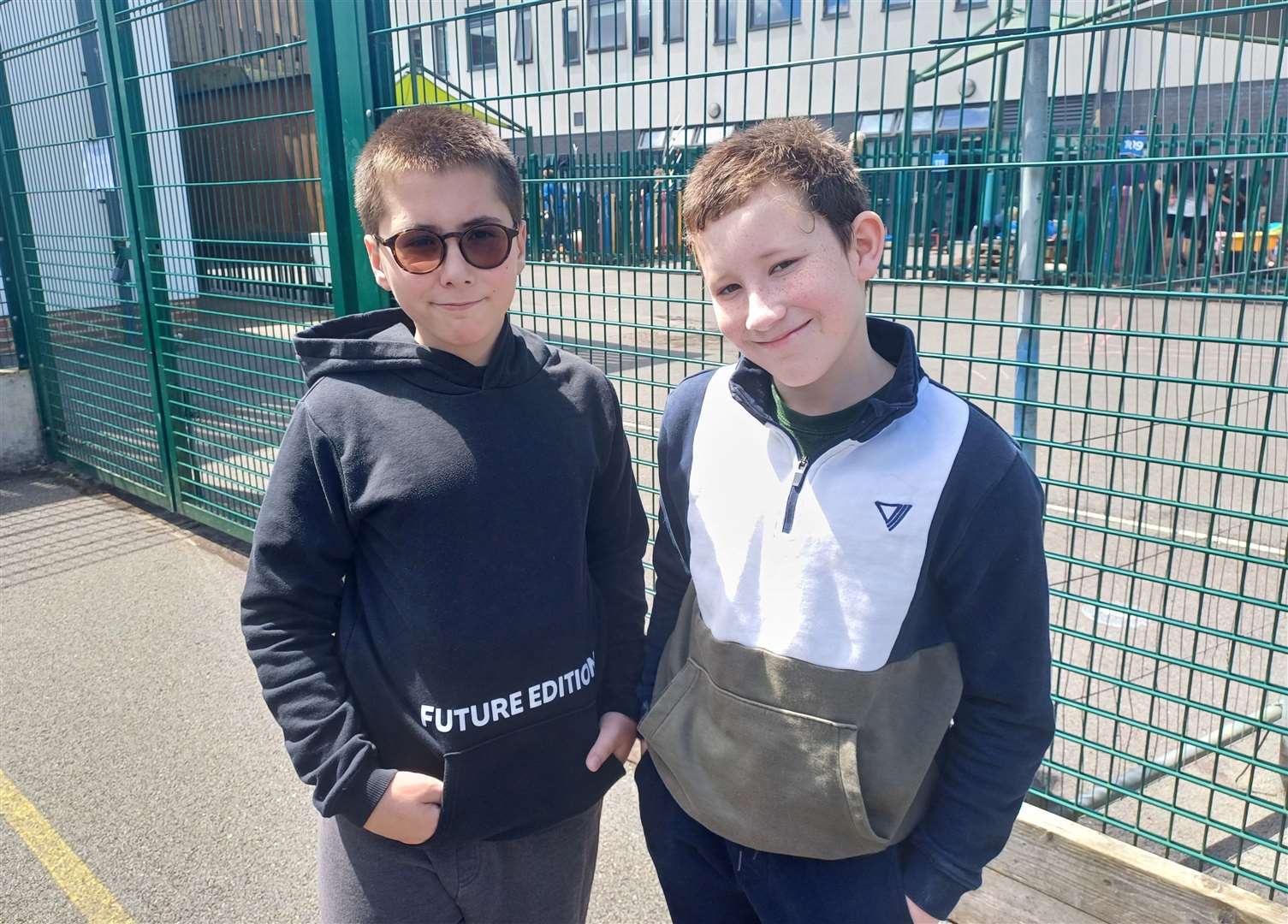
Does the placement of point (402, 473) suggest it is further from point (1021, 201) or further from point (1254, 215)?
point (1254, 215)

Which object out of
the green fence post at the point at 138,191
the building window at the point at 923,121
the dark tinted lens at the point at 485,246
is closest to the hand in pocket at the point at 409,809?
the dark tinted lens at the point at 485,246

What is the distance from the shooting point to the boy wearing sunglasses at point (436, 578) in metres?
1.63

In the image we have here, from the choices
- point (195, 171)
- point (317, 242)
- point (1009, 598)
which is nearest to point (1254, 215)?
point (1009, 598)

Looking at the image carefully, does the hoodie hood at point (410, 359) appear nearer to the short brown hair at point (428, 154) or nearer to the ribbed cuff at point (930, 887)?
the short brown hair at point (428, 154)

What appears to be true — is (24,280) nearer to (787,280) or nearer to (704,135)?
(704,135)

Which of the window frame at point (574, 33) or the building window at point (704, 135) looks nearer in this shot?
the building window at point (704, 135)

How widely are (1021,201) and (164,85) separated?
4.23 metres

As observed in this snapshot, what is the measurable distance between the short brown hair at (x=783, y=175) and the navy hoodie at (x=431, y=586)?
503 mm

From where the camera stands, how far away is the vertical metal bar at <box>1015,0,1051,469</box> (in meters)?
2.27

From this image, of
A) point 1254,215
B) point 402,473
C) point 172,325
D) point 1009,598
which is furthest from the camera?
point 172,325

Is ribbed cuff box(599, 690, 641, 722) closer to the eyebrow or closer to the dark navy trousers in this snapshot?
the dark navy trousers

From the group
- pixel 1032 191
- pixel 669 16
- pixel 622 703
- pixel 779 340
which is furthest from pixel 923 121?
pixel 622 703

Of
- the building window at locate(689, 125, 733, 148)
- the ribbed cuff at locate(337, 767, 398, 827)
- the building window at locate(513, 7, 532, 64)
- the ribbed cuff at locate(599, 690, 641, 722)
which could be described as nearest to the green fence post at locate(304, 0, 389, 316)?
the building window at locate(513, 7, 532, 64)

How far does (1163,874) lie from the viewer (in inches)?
93.6
